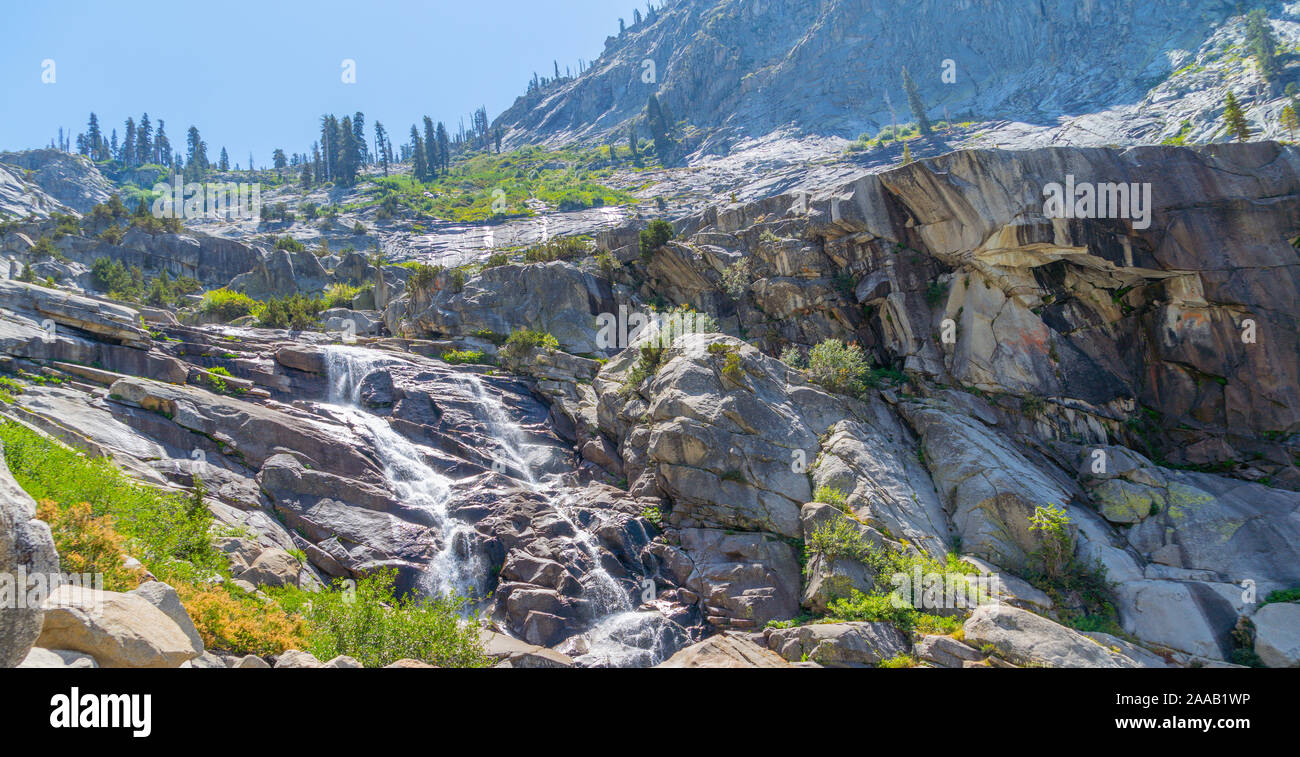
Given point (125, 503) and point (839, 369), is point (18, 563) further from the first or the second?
point (839, 369)

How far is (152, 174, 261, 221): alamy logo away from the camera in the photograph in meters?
101

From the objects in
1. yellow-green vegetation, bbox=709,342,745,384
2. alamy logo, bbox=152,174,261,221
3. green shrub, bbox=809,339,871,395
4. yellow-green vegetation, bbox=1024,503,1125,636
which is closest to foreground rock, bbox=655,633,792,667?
yellow-green vegetation, bbox=1024,503,1125,636

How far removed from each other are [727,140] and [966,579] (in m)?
124

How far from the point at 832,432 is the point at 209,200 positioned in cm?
13123

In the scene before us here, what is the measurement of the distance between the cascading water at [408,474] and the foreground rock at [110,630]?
381 inches

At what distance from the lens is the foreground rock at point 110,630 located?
7613mm

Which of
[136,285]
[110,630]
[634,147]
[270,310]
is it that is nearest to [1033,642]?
[110,630]

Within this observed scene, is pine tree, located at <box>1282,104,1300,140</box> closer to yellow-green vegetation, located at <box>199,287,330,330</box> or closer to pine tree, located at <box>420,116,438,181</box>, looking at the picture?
yellow-green vegetation, located at <box>199,287,330,330</box>

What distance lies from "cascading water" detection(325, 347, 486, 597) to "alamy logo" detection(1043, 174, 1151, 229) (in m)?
28.8

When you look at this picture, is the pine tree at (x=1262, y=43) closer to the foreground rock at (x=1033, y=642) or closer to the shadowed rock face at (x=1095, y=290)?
the shadowed rock face at (x=1095, y=290)

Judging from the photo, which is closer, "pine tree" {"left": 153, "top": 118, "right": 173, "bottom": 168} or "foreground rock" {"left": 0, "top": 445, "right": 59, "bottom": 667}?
"foreground rock" {"left": 0, "top": 445, "right": 59, "bottom": 667}
